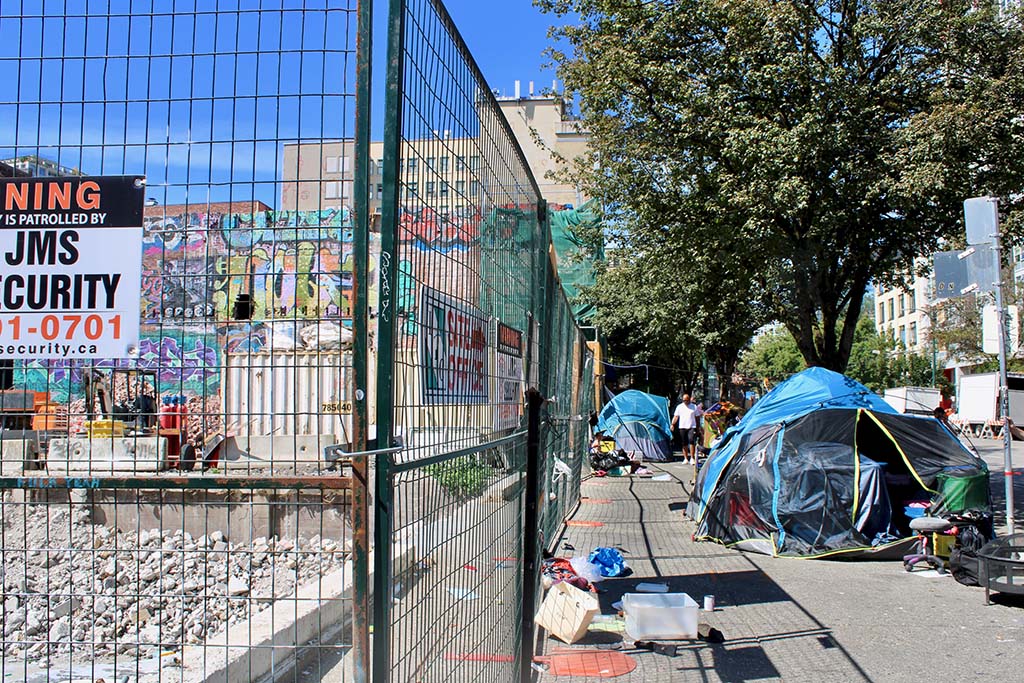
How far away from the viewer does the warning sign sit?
292cm

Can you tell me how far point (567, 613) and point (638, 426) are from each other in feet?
55.0

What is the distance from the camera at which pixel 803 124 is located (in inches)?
442

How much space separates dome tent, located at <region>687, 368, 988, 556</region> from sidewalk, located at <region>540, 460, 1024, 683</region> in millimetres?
291

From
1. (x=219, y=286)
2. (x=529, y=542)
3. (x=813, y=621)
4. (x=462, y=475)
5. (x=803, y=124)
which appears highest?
(x=803, y=124)

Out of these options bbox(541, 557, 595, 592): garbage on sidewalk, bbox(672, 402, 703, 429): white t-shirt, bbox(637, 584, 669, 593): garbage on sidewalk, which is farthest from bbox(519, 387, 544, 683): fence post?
bbox(672, 402, 703, 429): white t-shirt

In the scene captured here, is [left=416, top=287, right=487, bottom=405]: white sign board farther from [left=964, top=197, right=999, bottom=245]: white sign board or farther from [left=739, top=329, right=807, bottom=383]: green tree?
[left=739, top=329, right=807, bottom=383]: green tree

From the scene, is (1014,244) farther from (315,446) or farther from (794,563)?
(315,446)

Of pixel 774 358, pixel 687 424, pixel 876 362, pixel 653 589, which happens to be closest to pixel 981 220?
pixel 653 589

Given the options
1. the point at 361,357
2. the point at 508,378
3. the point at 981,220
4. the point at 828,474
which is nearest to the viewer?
the point at 361,357

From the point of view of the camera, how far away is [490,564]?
3980 mm

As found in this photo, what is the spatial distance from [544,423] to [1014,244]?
923 cm

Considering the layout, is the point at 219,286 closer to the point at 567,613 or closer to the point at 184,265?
the point at 184,265

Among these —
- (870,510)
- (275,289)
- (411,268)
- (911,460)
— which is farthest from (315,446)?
(911,460)

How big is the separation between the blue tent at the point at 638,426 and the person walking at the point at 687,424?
1.40 ft
